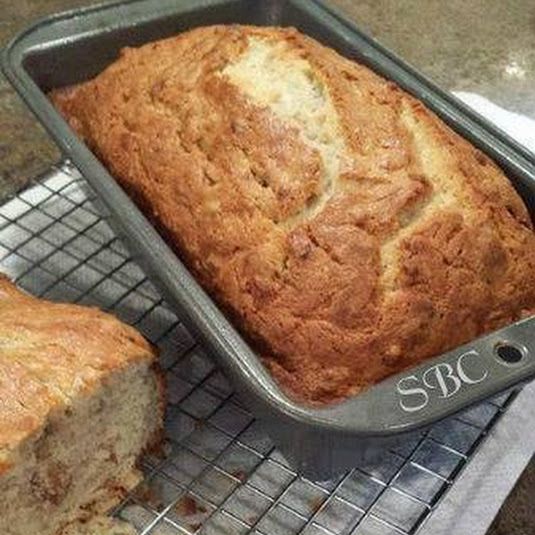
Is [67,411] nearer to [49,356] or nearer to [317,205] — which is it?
[49,356]

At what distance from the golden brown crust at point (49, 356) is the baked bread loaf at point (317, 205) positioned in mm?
133

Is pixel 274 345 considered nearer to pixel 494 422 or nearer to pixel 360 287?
pixel 360 287

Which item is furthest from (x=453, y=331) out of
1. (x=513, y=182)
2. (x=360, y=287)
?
(x=513, y=182)

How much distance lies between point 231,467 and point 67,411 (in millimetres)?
231

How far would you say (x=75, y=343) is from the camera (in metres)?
1.00

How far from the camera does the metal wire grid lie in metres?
1.04

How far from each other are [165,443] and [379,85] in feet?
1.78

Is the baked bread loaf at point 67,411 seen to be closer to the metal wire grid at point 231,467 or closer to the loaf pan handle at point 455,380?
the metal wire grid at point 231,467

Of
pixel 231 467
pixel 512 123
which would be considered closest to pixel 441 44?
pixel 512 123

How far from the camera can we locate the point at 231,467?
109 centimetres

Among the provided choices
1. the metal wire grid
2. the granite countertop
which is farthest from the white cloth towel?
Result: the metal wire grid

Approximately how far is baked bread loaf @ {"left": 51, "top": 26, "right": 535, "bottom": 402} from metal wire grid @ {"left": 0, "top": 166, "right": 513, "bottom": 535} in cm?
15

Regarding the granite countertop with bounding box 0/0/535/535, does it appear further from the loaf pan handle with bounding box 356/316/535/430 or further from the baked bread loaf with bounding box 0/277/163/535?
the loaf pan handle with bounding box 356/316/535/430

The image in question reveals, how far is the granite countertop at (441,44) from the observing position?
1722mm
